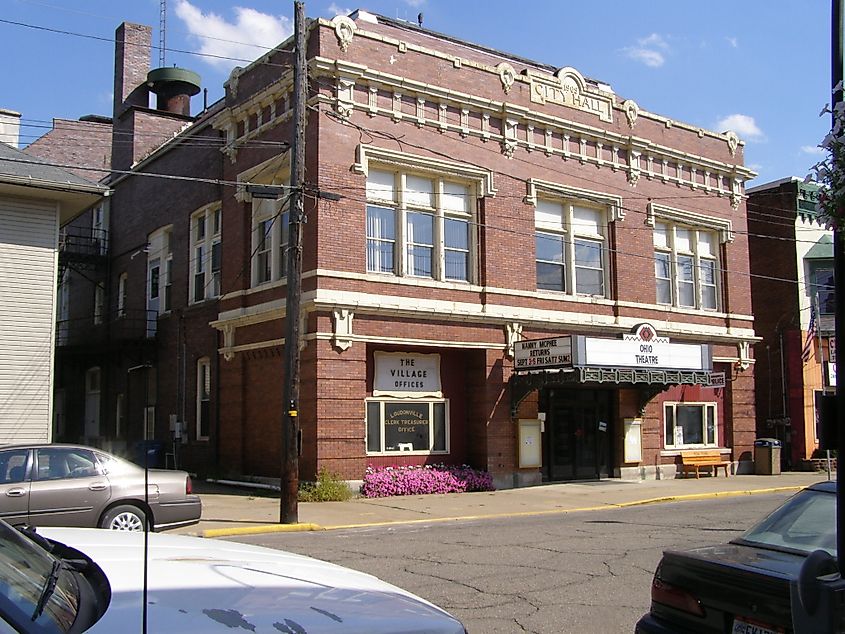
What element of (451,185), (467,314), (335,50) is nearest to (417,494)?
(467,314)

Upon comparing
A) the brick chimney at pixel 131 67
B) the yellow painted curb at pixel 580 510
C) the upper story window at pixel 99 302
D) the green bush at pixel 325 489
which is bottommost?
the yellow painted curb at pixel 580 510

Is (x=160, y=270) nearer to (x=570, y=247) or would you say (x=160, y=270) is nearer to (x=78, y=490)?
(x=570, y=247)

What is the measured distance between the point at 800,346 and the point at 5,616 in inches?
1294

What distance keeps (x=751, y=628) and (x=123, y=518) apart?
9640mm

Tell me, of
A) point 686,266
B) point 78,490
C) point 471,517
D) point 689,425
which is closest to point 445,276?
point 471,517

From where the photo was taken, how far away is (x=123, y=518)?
12266 mm

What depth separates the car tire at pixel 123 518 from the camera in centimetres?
1197

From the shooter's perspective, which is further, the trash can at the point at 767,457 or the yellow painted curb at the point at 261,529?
the trash can at the point at 767,457

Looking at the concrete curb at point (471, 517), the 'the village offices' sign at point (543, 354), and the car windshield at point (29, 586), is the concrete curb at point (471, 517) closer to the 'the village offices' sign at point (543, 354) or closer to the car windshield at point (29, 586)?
the 'the village offices' sign at point (543, 354)

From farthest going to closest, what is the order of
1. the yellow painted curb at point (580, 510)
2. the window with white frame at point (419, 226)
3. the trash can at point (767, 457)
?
the trash can at point (767, 457), the window with white frame at point (419, 226), the yellow painted curb at point (580, 510)

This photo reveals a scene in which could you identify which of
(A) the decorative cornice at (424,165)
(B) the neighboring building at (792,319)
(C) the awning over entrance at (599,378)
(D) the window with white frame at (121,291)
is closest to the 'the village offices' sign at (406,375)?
(C) the awning over entrance at (599,378)

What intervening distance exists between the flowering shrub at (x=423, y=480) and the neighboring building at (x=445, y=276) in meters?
0.40

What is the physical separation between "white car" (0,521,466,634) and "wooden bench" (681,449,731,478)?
24.7 meters

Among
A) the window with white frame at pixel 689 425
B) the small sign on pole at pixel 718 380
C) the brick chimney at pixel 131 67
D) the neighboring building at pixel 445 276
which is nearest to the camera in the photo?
the neighboring building at pixel 445 276
